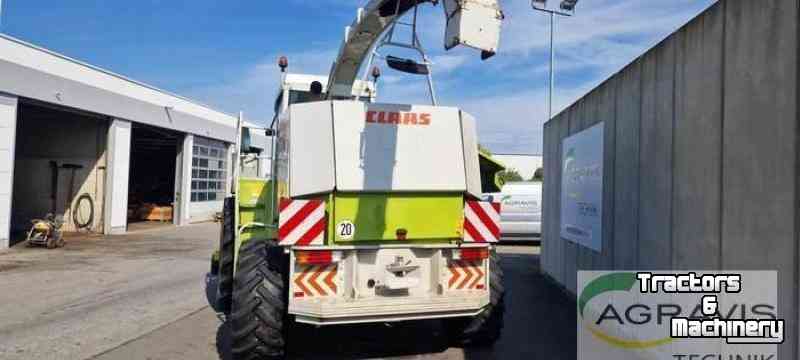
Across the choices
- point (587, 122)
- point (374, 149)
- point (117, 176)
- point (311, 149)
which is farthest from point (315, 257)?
point (117, 176)

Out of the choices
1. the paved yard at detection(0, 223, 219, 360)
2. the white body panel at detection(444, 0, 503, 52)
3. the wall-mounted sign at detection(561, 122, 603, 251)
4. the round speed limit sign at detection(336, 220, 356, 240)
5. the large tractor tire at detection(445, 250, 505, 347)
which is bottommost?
the paved yard at detection(0, 223, 219, 360)

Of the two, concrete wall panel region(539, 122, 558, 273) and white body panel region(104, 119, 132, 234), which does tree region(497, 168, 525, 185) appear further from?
white body panel region(104, 119, 132, 234)

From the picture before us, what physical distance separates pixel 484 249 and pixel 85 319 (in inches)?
202

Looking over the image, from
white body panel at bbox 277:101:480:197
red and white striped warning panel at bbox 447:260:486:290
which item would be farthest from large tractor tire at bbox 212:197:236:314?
red and white striped warning panel at bbox 447:260:486:290

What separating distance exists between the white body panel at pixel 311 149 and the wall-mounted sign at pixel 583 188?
3889mm

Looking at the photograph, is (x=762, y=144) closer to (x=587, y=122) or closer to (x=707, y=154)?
(x=707, y=154)

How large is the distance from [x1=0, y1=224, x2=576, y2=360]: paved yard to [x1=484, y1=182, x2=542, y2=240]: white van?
582 centimetres

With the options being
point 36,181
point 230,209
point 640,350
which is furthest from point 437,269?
point 36,181

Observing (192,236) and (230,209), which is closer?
(230,209)

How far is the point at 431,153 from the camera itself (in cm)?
581

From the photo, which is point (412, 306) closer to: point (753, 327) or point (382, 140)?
point (382, 140)

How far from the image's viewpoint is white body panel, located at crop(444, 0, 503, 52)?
4293 millimetres

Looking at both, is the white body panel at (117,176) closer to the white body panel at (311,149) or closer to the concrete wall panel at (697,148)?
the white body panel at (311,149)

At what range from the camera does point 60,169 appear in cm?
2036
